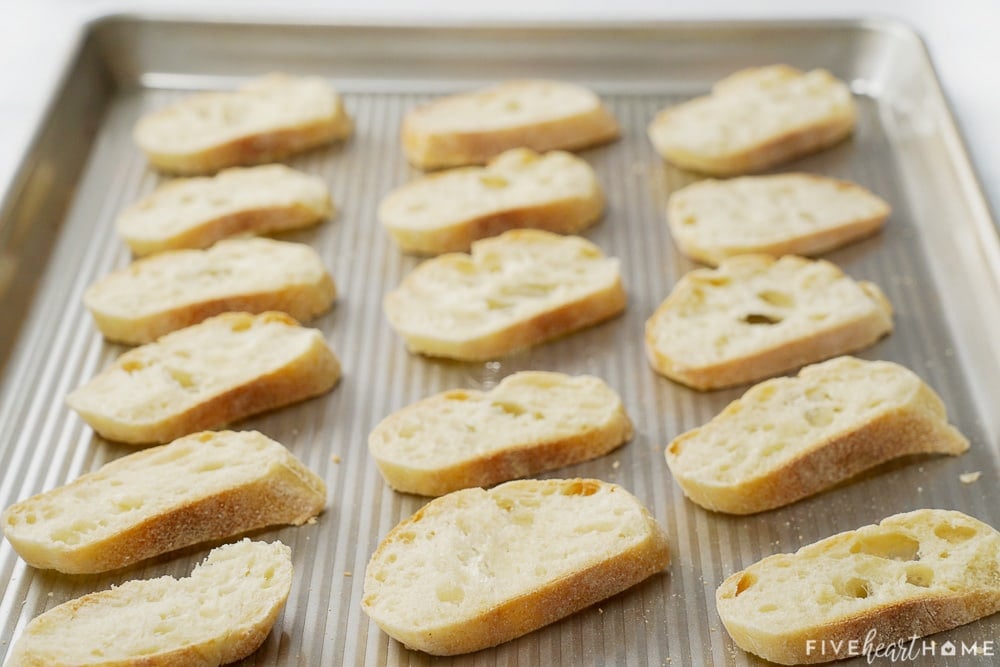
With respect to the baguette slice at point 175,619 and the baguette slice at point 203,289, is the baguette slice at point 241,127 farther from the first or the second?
the baguette slice at point 175,619

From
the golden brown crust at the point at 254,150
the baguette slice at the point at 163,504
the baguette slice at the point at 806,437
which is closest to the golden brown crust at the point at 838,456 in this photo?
the baguette slice at the point at 806,437

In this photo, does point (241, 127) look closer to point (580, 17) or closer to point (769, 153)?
point (580, 17)

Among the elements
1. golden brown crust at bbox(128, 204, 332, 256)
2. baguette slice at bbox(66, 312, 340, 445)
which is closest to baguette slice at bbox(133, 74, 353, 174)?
golden brown crust at bbox(128, 204, 332, 256)

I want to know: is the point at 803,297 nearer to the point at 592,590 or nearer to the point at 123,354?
the point at 592,590

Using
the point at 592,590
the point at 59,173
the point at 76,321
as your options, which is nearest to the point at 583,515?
the point at 592,590

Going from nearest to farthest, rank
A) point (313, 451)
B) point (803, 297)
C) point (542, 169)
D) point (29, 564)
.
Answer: point (29, 564) → point (313, 451) → point (803, 297) → point (542, 169)

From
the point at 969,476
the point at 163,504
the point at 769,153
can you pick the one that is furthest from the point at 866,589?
the point at 769,153
